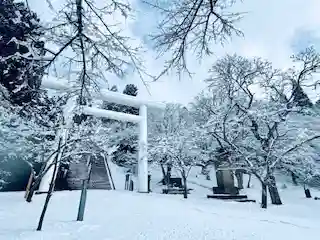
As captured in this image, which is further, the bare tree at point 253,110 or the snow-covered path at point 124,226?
the bare tree at point 253,110

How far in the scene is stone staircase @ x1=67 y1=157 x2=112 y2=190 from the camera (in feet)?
43.0

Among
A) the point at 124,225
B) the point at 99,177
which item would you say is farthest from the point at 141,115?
the point at 124,225

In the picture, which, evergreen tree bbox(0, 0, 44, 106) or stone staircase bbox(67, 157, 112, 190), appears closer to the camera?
evergreen tree bbox(0, 0, 44, 106)

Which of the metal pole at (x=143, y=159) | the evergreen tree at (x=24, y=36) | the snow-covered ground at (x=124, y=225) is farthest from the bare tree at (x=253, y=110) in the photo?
the evergreen tree at (x=24, y=36)

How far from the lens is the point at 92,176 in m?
14.6

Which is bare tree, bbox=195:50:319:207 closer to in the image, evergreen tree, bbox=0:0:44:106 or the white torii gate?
the white torii gate

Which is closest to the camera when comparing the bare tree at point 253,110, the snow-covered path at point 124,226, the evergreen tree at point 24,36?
the evergreen tree at point 24,36

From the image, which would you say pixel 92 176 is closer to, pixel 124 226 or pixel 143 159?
pixel 143 159

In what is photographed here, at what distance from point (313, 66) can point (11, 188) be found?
52.4 ft

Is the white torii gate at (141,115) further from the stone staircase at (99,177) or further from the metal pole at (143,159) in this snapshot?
the stone staircase at (99,177)

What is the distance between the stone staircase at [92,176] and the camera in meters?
13.1

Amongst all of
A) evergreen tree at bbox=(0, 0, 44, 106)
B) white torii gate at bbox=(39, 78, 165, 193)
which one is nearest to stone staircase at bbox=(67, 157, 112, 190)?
white torii gate at bbox=(39, 78, 165, 193)

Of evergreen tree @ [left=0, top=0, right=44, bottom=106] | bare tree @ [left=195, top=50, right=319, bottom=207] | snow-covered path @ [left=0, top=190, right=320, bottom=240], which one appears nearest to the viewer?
evergreen tree @ [left=0, top=0, right=44, bottom=106]

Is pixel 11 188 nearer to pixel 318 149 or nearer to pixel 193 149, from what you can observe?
pixel 193 149
